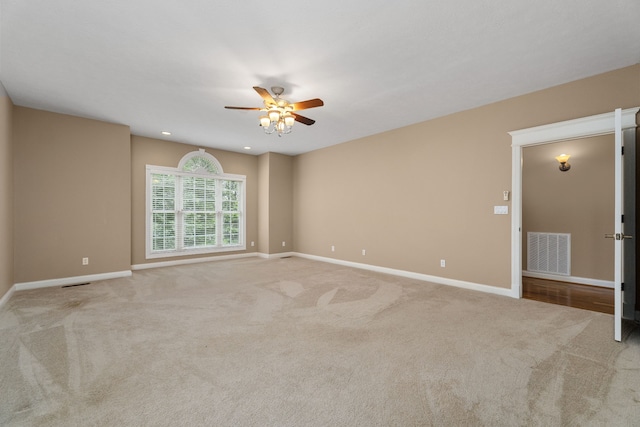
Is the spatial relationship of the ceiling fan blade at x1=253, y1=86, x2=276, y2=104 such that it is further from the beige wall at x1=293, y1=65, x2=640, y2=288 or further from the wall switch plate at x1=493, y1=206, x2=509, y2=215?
the wall switch plate at x1=493, y1=206, x2=509, y2=215

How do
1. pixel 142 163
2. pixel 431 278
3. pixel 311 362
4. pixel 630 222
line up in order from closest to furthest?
pixel 311 362
pixel 630 222
pixel 431 278
pixel 142 163

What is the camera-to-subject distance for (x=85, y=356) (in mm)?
2281

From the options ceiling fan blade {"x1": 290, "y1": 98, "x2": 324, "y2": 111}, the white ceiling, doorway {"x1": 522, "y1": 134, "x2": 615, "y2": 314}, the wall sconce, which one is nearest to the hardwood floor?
doorway {"x1": 522, "y1": 134, "x2": 615, "y2": 314}

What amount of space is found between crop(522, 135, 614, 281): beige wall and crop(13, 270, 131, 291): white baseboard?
7.74m

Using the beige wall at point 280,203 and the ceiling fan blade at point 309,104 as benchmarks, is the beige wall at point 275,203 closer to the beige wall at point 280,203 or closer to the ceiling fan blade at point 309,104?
the beige wall at point 280,203

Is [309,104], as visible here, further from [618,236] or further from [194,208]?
[194,208]

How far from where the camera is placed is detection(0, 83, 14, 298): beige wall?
3.58 metres

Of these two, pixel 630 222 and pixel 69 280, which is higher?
pixel 630 222

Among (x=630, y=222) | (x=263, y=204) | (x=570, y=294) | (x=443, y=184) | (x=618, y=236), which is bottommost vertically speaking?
(x=570, y=294)

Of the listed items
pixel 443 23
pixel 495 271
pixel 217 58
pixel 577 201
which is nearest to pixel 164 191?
pixel 217 58

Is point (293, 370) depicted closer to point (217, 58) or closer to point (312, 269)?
point (217, 58)

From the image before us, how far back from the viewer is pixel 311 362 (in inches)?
86.1

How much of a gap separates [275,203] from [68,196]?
4122mm

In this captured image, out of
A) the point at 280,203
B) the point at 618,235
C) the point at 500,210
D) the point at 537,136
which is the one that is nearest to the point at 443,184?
the point at 500,210
